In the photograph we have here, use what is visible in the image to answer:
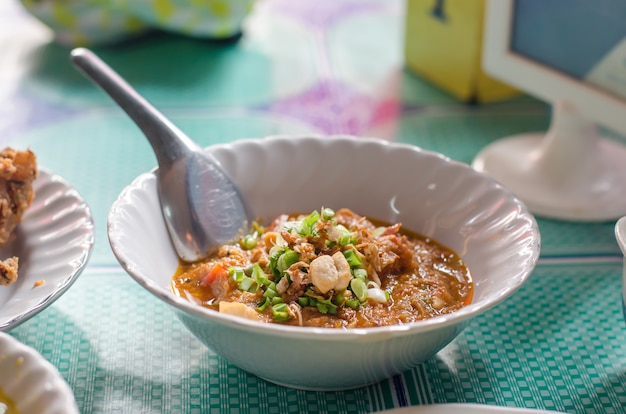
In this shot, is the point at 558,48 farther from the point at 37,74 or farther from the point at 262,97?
the point at 37,74

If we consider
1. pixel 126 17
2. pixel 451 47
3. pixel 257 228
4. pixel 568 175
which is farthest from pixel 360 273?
pixel 126 17

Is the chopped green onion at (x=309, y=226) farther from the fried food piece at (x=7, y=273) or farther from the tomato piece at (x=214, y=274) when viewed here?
the fried food piece at (x=7, y=273)

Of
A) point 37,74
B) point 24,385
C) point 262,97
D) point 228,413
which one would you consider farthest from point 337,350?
point 37,74

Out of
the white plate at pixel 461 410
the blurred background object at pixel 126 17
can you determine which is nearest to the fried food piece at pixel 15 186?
the white plate at pixel 461 410

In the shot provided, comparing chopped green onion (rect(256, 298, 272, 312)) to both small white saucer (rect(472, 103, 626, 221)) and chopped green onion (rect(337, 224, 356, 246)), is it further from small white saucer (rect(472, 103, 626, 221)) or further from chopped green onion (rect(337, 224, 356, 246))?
small white saucer (rect(472, 103, 626, 221))

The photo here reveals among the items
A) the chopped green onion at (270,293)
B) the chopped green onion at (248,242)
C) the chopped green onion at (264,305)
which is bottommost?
the chopped green onion at (248,242)

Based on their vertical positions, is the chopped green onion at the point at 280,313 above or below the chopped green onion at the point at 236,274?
above

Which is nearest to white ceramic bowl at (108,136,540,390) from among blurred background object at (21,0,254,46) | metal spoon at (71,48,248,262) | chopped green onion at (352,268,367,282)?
metal spoon at (71,48,248,262)
